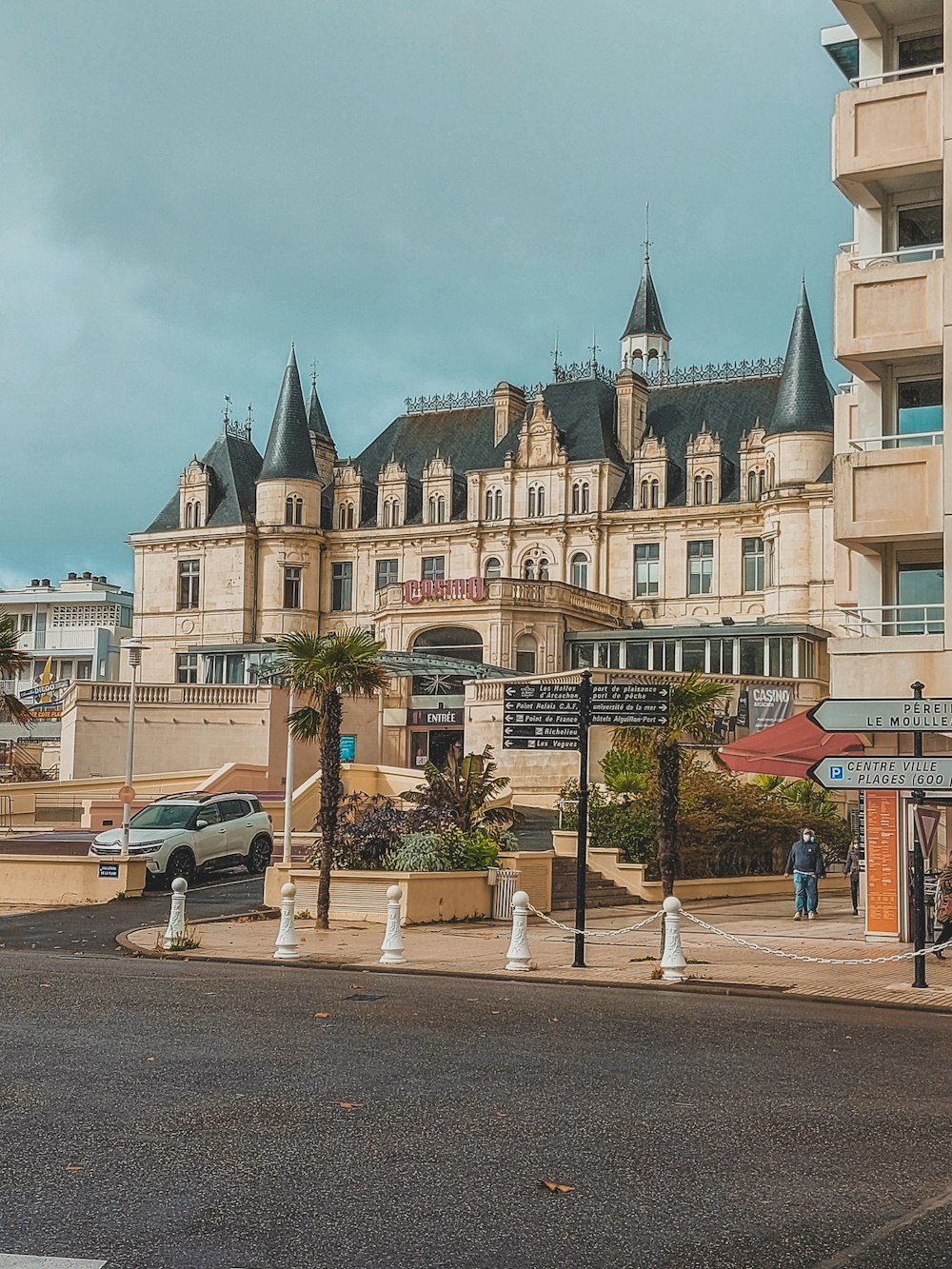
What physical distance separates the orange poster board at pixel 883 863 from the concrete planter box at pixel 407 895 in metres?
6.30

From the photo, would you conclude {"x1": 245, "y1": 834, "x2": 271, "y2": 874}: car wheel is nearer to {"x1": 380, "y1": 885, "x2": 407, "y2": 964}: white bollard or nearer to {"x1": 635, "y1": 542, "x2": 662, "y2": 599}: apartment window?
{"x1": 380, "y1": 885, "x2": 407, "y2": 964}: white bollard

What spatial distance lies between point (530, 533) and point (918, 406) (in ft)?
162

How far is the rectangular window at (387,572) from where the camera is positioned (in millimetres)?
75312

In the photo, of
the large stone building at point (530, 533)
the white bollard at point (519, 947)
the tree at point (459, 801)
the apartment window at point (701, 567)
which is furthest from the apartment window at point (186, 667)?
the white bollard at point (519, 947)

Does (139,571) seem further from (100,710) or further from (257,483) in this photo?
(100,710)

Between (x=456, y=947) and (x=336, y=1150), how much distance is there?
39.3 ft

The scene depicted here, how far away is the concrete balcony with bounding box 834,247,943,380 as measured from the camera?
865 inches

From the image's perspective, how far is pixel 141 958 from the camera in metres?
18.1

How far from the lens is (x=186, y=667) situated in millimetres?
74250

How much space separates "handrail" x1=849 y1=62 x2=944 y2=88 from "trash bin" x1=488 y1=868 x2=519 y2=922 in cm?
1383

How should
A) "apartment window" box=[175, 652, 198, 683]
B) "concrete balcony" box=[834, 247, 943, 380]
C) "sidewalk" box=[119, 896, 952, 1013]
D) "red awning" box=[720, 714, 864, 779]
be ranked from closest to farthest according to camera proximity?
"sidewalk" box=[119, 896, 952, 1013] → "red awning" box=[720, 714, 864, 779] → "concrete balcony" box=[834, 247, 943, 380] → "apartment window" box=[175, 652, 198, 683]

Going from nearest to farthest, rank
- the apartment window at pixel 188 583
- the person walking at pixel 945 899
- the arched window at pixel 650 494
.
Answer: the person walking at pixel 945 899
the arched window at pixel 650 494
the apartment window at pixel 188 583

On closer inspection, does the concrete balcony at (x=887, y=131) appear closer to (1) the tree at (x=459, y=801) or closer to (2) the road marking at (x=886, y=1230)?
(1) the tree at (x=459, y=801)

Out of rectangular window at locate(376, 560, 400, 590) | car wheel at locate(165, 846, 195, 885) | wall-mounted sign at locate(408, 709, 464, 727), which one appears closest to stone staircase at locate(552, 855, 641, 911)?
car wheel at locate(165, 846, 195, 885)
